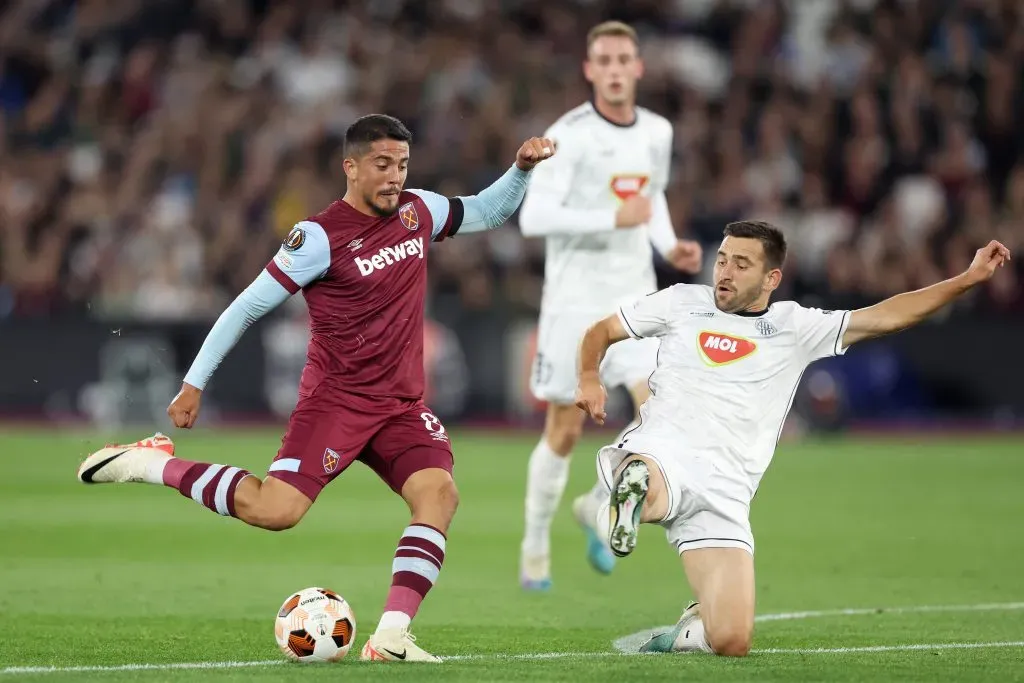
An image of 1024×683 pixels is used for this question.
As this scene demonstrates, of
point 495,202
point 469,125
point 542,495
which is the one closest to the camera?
point 495,202

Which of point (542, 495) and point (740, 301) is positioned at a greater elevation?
point (740, 301)

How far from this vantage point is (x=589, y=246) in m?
9.90

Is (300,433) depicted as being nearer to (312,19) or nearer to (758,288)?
(758,288)

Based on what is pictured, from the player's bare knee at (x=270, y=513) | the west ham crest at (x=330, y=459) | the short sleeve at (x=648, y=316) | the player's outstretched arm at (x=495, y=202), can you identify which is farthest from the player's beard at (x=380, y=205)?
the player's bare knee at (x=270, y=513)

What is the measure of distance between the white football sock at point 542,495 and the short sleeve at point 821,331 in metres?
2.50

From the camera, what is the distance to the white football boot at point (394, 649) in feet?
21.8

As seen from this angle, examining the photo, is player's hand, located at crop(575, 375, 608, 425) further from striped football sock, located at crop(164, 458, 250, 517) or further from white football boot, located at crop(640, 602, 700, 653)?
striped football sock, located at crop(164, 458, 250, 517)

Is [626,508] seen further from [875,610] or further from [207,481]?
[875,610]

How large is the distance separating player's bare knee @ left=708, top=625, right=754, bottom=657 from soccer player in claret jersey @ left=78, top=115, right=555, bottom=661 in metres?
1.17

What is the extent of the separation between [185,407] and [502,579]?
11.5 feet

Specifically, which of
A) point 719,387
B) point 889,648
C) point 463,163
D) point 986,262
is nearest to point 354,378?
point 719,387

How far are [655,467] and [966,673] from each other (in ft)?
5.08

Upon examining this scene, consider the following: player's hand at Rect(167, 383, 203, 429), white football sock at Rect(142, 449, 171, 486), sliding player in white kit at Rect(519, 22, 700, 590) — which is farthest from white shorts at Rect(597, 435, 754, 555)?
sliding player in white kit at Rect(519, 22, 700, 590)

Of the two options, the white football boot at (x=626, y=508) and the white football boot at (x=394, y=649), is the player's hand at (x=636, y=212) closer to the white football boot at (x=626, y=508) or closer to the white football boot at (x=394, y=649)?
the white football boot at (x=626, y=508)
